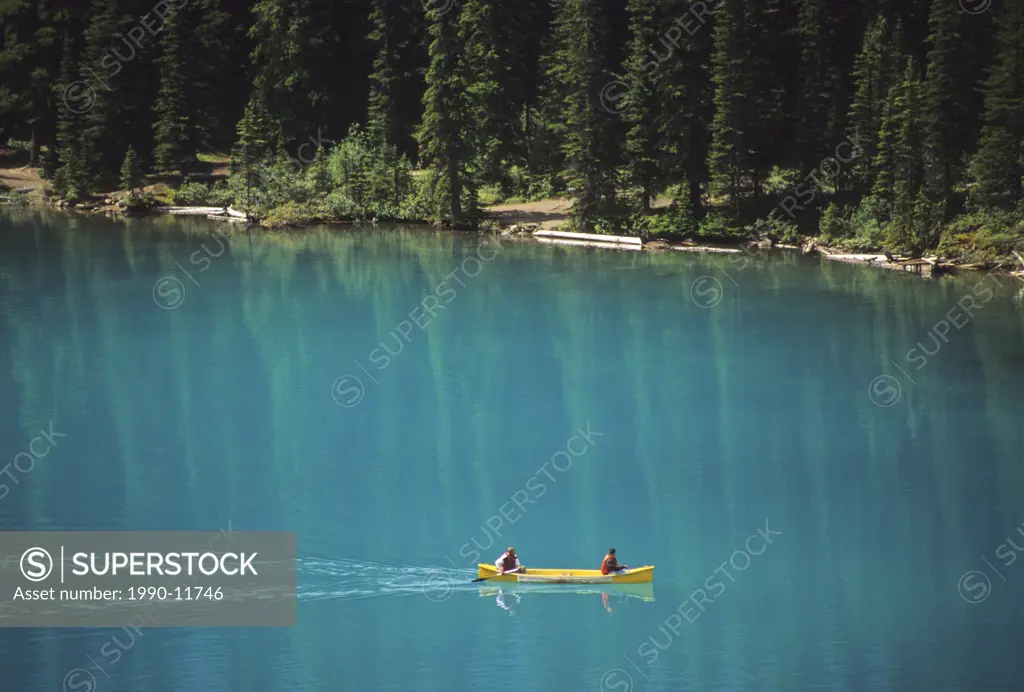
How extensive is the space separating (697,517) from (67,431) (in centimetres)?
1770

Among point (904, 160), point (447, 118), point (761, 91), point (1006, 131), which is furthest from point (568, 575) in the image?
point (447, 118)

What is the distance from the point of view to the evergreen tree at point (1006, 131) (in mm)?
55562

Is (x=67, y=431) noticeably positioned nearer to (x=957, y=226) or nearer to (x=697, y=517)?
(x=697, y=517)

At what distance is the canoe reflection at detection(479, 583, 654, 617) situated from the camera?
2592 centimetres

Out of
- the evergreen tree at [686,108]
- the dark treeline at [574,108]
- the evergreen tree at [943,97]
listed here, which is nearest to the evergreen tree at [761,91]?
the dark treeline at [574,108]

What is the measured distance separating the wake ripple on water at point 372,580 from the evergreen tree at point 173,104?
5618 centimetres

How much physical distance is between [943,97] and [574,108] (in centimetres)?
1838

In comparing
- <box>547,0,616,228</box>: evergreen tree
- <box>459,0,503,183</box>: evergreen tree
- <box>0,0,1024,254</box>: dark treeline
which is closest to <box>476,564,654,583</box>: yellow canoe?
<box>0,0,1024,254</box>: dark treeline

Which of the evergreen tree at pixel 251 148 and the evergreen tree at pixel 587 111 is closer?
the evergreen tree at pixel 587 111

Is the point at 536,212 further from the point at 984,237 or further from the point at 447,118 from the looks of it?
the point at 984,237

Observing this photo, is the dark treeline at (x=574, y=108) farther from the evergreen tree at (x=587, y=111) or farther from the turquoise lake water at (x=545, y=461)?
the turquoise lake water at (x=545, y=461)

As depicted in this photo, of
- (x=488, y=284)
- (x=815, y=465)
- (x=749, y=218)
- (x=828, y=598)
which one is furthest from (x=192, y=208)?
(x=828, y=598)

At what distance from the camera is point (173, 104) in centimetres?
7825

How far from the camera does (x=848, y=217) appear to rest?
6088 cm
